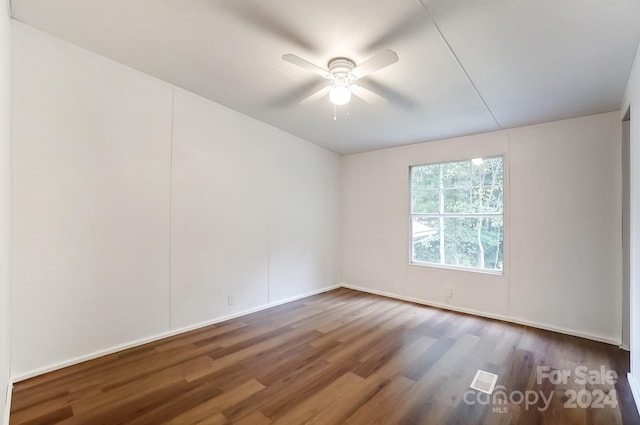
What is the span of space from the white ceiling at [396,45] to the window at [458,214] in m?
0.98

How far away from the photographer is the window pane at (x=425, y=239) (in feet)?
15.1

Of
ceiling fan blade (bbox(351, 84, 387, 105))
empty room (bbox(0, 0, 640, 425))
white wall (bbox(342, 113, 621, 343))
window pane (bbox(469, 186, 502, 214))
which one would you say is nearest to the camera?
empty room (bbox(0, 0, 640, 425))

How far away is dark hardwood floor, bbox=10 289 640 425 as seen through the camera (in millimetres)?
1976

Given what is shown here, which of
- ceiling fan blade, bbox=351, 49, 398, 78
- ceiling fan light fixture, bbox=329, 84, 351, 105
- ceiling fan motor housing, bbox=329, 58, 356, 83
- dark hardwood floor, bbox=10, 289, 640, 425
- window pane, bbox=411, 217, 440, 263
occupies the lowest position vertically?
dark hardwood floor, bbox=10, 289, 640, 425

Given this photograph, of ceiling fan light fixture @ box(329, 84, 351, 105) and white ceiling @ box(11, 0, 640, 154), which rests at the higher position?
white ceiling @ box(11, 0, 640, 154)

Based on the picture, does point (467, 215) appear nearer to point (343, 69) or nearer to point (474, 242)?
point (474, 242)

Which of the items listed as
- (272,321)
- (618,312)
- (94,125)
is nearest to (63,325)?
(94,125)

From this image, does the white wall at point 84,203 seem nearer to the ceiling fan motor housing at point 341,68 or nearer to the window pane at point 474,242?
the ceiling fan motor housing at point 341,68

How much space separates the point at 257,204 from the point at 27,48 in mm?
2592

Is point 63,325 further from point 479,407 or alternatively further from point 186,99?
point 479,407

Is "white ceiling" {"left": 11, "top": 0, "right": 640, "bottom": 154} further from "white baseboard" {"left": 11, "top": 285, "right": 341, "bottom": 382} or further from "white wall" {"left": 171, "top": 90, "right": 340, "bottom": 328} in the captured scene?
"white baseboard" {"left": 11, "top": 285, "right": 341, "bottom": 382}

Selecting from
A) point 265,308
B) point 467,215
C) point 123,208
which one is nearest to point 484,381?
point 467,215

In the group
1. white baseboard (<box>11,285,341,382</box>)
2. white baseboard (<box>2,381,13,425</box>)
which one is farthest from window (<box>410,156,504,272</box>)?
white baseboard (<box>2,381,13,425</box>)

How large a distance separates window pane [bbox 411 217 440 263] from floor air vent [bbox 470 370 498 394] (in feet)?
7.21
